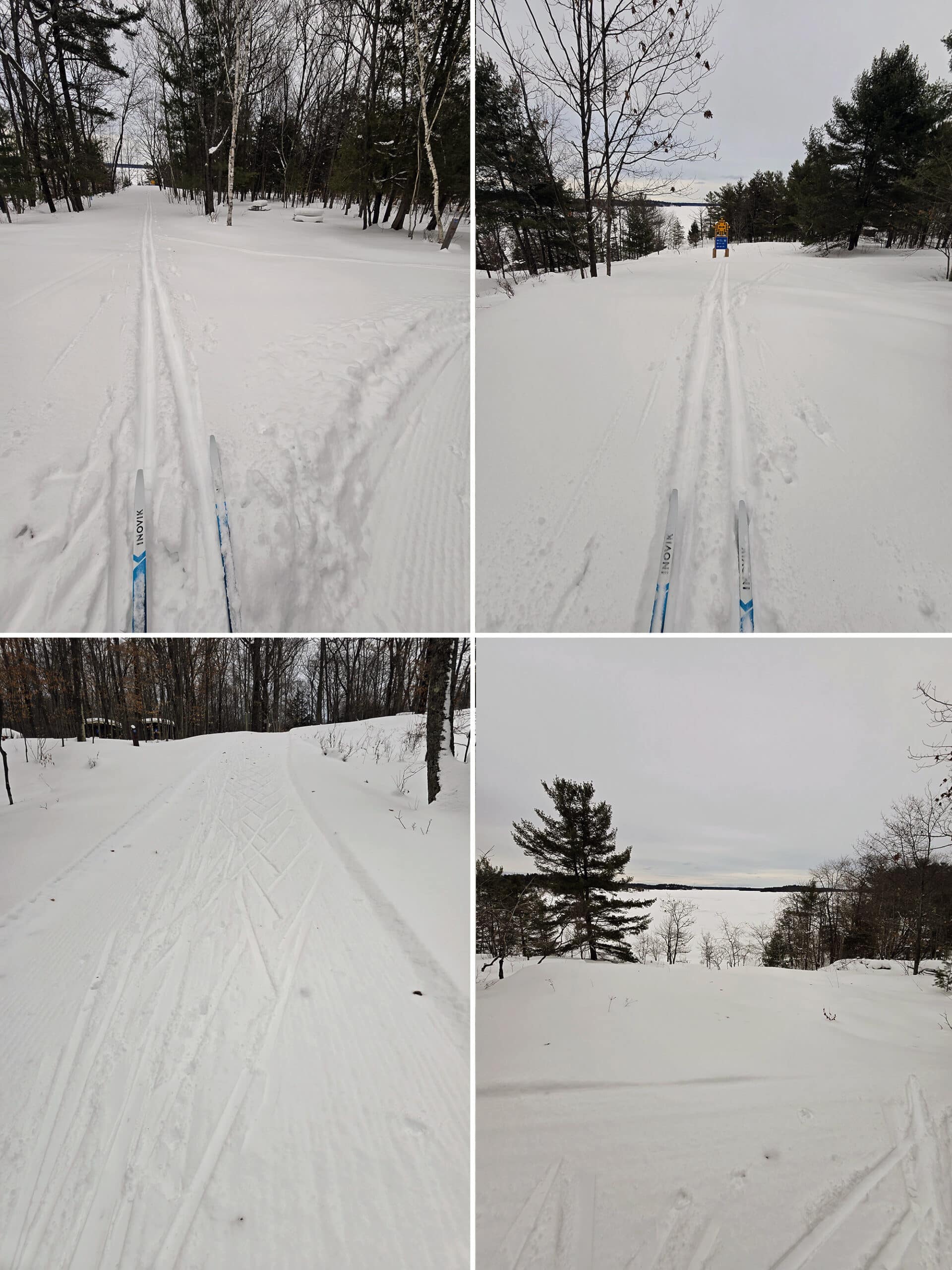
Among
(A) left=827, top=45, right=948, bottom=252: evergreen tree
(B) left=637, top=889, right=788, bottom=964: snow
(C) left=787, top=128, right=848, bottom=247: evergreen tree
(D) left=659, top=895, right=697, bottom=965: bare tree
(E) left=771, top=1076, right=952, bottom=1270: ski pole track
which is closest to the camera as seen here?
(E) left=771, top=1076, right=952, bottom=1270: ski pole track

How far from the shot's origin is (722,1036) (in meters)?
3.96

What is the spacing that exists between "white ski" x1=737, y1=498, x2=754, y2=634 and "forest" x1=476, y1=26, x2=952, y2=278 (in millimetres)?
4320

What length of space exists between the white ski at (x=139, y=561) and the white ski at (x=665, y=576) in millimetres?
2536

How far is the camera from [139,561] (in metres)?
3.21

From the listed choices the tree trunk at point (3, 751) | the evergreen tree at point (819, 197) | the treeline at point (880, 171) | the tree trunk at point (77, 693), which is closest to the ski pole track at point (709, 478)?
the treeline at point (880, 171)

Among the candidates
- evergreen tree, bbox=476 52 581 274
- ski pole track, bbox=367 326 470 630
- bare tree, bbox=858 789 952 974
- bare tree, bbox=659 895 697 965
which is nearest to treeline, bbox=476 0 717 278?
evergreen tree, bbox=476 52 581 274

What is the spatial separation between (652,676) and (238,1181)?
2983 mm

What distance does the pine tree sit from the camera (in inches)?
170

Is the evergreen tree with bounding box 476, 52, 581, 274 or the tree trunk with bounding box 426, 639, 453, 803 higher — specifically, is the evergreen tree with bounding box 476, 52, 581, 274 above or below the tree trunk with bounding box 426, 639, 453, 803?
above

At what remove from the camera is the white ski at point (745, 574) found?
3186 mm

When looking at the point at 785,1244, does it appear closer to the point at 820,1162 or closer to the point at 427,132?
the point at 820,1162

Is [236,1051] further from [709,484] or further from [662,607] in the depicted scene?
[709,484]

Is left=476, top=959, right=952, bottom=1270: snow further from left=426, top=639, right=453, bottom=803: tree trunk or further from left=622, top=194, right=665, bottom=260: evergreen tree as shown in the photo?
left=622, top=194, right=665, bottom=260: evergreen tree

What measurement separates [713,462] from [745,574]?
1.19 m
